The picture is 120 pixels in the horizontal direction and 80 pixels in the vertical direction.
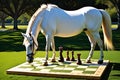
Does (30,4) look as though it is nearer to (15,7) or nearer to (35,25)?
(15,7)

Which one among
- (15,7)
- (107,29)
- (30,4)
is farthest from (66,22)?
(15,7)

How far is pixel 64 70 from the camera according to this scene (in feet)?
29.5

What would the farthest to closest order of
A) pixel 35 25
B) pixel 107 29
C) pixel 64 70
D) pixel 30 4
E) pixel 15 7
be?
pixel 15 7
pixel 30 4
pixel 107 29
pixel 35 25
pixel 64 70

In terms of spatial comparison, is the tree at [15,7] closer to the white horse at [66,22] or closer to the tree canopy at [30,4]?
the tree canopy at [30,4]

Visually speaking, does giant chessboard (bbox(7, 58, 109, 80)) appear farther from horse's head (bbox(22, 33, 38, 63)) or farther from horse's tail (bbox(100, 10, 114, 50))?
horse's tail (bbox(100, 10, 114, 50))

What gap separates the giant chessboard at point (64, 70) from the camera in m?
8.30

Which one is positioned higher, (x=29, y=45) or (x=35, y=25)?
(x=35, y=25)

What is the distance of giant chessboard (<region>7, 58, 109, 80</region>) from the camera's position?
27.2ft

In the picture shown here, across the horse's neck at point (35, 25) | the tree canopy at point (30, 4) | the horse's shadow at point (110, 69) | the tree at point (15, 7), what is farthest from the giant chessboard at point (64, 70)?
the tree at point (15, 7)

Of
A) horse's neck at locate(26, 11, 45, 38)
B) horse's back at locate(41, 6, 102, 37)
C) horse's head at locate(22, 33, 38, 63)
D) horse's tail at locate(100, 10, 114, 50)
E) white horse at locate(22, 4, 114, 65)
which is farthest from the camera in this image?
horse's tail at locate(100, 10, 114, 50)

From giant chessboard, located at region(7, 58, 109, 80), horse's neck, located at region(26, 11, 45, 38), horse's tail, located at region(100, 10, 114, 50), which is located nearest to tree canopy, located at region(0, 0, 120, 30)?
horse's tail, located at region(100, 10, 114, 50)

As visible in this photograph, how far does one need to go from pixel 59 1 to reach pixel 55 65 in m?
33.4

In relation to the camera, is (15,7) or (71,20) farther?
(15,7)

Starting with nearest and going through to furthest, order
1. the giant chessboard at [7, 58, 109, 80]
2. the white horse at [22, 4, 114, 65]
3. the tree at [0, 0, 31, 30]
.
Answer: the giant chessboard at [7, 58, 109, 80]
the white horse at [22, 4, 114, 65]
the tree at [0, 0, 31, 30]
